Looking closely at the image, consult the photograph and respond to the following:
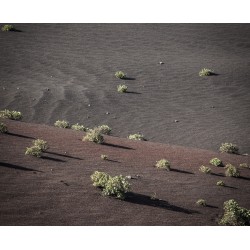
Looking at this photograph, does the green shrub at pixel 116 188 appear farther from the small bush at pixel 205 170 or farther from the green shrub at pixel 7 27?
the green shrub at pixel 7 27

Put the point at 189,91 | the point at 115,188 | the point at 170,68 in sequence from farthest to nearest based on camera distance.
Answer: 1. the point at 170,68
2. the point at 189,91
3. the point at 115,188

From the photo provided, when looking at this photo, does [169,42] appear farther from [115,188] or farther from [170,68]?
[115,188]

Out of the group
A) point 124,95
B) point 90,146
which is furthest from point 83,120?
point 90,146

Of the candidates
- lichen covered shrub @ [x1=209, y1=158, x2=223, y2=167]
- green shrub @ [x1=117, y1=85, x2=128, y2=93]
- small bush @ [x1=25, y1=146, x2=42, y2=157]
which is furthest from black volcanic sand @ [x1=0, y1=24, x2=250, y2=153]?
small bush @ [x1=25, y1=146, x2=42, y2=157]

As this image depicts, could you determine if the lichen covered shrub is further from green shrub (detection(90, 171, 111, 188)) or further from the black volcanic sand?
green shrub (detection(90, 171, 111, 188))

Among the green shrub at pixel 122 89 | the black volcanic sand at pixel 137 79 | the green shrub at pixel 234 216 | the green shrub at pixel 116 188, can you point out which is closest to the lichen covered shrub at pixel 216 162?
the green shrub at pixel 234 216

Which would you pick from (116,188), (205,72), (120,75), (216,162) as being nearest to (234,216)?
(116,188)
